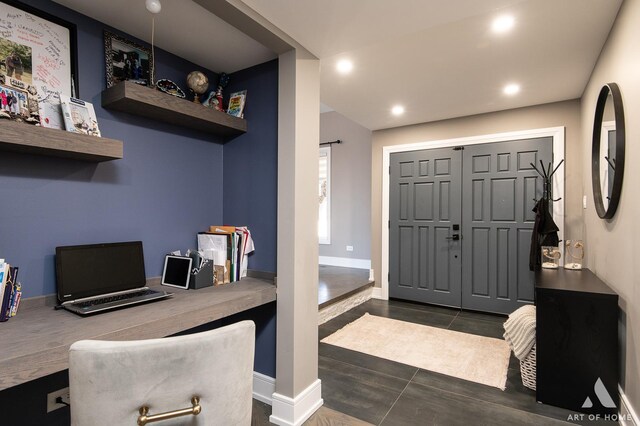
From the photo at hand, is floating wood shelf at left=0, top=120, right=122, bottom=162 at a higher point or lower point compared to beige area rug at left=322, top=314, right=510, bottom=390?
higher

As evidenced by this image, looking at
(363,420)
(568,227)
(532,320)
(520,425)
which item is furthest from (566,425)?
(568,227)

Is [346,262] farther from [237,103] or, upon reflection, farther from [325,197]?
[237,103]

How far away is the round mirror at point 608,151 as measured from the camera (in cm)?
204

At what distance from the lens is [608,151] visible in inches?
93.0

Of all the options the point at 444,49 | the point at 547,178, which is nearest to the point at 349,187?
the point at 547,178

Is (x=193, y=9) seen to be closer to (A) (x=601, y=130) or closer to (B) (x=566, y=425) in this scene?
(A) (x=601, y=130)

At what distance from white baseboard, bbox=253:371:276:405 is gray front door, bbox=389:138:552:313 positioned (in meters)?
2.92

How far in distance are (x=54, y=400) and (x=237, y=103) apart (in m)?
1.93

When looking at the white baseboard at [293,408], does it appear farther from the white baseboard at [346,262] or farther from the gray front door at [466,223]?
the white baseboard at [346,262]

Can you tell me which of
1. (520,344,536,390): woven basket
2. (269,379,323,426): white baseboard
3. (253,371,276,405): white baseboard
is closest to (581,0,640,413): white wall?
(520,344,536,390): woven basket

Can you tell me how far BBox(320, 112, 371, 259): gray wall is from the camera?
5.89 m

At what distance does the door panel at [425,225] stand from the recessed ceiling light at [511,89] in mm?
970

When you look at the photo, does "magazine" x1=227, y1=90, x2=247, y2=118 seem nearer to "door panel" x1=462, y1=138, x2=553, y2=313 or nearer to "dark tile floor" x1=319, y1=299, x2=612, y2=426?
"dark tile floor" x1=319, y1=299, x2=612, y2=426

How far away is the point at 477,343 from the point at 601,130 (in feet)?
6.88
